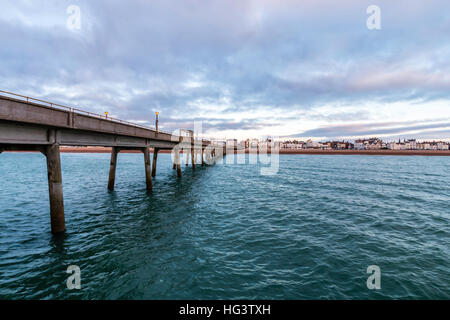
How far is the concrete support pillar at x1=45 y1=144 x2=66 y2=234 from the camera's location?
10.8 m

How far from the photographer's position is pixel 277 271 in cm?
779

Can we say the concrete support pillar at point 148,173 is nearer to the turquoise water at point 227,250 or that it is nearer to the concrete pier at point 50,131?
the turquoise water at point 227,250

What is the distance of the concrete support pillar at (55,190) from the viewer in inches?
426

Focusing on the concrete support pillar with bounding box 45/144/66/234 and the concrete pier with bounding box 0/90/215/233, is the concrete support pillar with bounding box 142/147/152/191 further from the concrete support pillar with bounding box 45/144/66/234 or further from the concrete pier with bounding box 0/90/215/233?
the concrete support pillar with bounding box 45/144/66/234

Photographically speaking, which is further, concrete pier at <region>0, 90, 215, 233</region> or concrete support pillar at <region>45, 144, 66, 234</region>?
concrete support pillar at <region>45, 144, 66, 234</region>

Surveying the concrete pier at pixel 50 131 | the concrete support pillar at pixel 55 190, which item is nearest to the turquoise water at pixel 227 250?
the concrete support pillar at pixel 55 190

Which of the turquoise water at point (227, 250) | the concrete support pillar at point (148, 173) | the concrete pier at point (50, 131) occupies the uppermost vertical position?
the concrete pier at point (50, 131)

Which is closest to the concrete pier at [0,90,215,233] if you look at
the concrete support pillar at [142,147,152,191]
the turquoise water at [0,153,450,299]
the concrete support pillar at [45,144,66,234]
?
the concrete support pillar at [45,144,66,234]

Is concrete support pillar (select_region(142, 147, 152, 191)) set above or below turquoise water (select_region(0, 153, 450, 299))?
above
